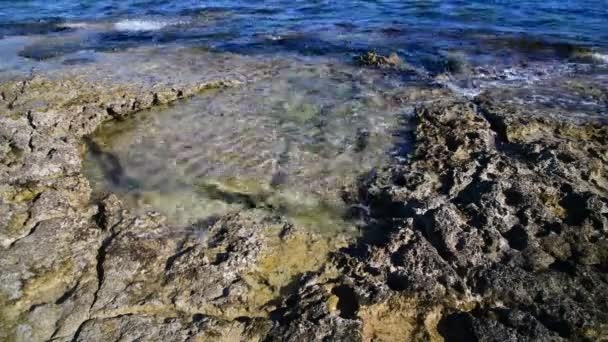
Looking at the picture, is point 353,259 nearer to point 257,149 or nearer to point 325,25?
point 257,149

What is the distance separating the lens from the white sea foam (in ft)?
42.8

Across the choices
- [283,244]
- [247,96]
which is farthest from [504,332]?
[247,96]

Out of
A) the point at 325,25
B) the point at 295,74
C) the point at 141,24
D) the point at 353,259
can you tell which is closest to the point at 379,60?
the point at 295,74

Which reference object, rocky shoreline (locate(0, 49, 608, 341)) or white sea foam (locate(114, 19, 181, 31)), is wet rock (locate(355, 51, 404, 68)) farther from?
white sea foam (locate(114, 19, 181, 31))

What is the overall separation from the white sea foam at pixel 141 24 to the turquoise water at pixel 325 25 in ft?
0.08

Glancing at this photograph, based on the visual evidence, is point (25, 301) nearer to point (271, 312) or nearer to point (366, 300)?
point (271, 312)

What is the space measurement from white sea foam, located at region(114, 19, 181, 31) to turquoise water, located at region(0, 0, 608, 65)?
26 mm

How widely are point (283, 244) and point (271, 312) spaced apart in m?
0.84

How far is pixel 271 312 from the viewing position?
394 cm

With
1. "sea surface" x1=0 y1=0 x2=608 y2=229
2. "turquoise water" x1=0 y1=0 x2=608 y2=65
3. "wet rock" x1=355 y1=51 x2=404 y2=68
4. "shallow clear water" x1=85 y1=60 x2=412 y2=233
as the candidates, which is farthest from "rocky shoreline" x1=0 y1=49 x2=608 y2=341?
"turquoise water" x1=0 y1=0 x2=608 y2=65

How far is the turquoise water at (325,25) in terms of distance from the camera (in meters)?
10.8

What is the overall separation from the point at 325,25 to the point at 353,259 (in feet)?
31.8

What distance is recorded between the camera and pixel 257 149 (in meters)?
6.26

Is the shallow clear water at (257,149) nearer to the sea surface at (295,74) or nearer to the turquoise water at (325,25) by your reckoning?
the sea surface at (295,74)
